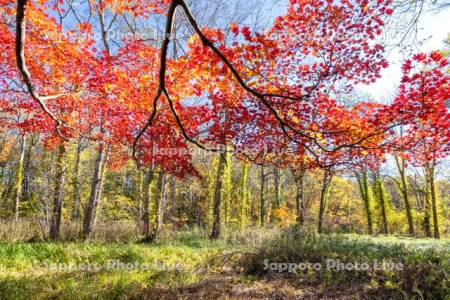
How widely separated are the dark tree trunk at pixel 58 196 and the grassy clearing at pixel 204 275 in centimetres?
327

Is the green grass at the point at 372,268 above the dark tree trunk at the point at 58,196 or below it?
below

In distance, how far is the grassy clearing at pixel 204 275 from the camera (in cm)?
427

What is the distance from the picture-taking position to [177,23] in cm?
1212

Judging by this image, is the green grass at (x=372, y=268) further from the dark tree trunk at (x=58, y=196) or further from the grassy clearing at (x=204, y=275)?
the dark tree trunk at (x=58, y=196)

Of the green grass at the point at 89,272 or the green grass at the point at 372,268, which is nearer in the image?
the green grass at the point at 89,272

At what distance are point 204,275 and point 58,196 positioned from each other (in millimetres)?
6934

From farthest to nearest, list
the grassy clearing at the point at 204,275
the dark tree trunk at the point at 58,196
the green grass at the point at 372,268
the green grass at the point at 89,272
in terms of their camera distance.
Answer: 1. the dark tree trunk at the point at 58,196
2. the green grass at the point at 372,268
3. the grassy clearing at the point at 204,275
4. the green grass at the point at 89,272

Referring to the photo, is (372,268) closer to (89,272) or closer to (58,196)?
(89,272)

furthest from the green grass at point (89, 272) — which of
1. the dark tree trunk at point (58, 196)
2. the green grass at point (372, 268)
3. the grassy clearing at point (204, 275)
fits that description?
the dark tree trunk at point (58, 196)

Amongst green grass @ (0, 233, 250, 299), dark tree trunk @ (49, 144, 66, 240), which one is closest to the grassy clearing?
green grass @ (0, 233, 250, 299)

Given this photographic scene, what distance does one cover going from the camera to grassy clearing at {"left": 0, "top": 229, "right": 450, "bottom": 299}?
14.0ft

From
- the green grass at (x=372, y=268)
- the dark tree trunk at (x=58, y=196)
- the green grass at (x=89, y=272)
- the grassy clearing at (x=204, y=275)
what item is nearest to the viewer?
the green grass at (x=89, y=272)

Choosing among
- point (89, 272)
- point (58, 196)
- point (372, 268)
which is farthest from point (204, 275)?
point (58, 196)

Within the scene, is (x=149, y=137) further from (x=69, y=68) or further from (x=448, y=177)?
(x=448, y=177)
